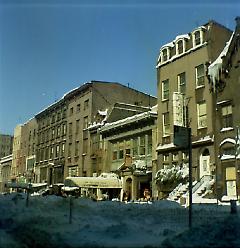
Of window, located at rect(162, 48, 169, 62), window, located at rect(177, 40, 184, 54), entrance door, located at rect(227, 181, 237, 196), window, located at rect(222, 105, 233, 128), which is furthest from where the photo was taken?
window, located at rect(162, 48, 169, 62)

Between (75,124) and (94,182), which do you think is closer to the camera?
(94,182)

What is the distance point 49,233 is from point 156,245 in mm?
2887

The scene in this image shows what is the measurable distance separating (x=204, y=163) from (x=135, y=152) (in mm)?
11511

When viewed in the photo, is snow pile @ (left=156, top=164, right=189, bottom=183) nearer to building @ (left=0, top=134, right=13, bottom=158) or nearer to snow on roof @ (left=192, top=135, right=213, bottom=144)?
snow on roof @ (left=192, top=135, right=213, bottom=144)

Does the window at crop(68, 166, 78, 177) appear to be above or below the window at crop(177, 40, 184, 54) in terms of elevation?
below

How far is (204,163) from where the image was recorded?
36719mm

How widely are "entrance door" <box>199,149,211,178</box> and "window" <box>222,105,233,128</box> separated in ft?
9.69

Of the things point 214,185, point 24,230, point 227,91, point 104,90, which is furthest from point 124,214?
point 104,90

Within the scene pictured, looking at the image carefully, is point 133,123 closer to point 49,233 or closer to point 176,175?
point 176,175

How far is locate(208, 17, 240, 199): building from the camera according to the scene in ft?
110

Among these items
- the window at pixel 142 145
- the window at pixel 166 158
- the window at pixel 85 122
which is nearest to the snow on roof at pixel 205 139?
the window at pixel 166 158

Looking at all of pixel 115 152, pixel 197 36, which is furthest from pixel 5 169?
pixel 197 36

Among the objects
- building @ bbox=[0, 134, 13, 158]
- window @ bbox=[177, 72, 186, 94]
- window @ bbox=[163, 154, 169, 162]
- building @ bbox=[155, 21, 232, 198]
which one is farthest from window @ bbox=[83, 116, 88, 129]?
building @ bbox=[0, 134, 13, 158]

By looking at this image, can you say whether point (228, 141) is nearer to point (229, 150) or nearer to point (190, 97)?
point (229, 150)
